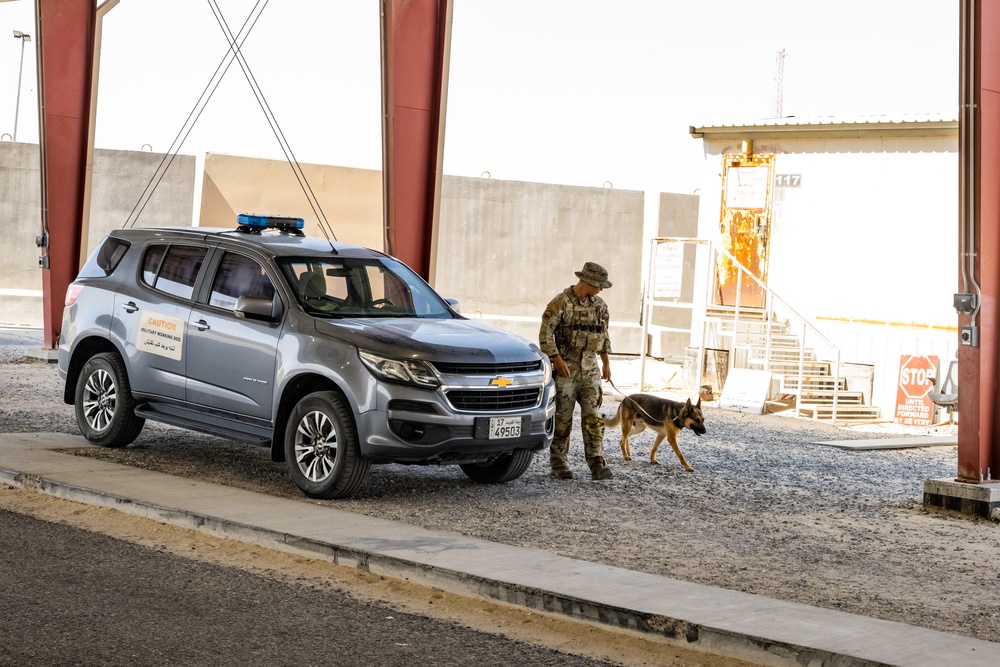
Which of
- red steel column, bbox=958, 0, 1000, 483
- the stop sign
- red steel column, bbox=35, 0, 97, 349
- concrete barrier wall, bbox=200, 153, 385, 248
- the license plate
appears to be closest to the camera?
the license plate

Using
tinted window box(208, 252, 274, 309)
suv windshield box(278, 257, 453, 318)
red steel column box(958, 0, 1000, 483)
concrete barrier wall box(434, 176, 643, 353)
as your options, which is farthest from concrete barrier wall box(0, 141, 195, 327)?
red steel column box(958, 0, 1000, 483)

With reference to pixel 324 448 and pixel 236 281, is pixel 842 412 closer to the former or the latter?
pixel 236 281

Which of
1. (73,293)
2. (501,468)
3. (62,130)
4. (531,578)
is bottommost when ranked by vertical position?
(531,578)

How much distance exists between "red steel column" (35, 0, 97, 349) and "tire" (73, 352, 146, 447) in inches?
413

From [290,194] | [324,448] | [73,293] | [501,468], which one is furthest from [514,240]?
[324,448]

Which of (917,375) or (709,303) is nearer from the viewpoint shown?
(917,375)

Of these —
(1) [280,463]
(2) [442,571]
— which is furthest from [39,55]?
(2) [442,571]

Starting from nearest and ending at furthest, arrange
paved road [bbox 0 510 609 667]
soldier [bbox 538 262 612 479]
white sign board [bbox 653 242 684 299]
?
1. paved road [bbox 0 510 609 667]
2. soldier [bbox 538 262 612 479]
3. white sign board [bbox 653 242 684 299]

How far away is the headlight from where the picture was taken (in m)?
9.17

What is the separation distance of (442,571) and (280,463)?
4631mm

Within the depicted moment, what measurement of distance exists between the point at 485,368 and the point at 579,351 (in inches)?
64.1

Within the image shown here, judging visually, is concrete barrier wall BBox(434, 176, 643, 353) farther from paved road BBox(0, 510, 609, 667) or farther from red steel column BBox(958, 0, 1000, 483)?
paved road BBox(0, 510, 609, 667)

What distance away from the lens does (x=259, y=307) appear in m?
9.79

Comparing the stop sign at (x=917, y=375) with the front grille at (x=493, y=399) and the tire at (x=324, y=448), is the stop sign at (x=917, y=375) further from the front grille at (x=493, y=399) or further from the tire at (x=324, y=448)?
the tire at (x=324, y=448)
